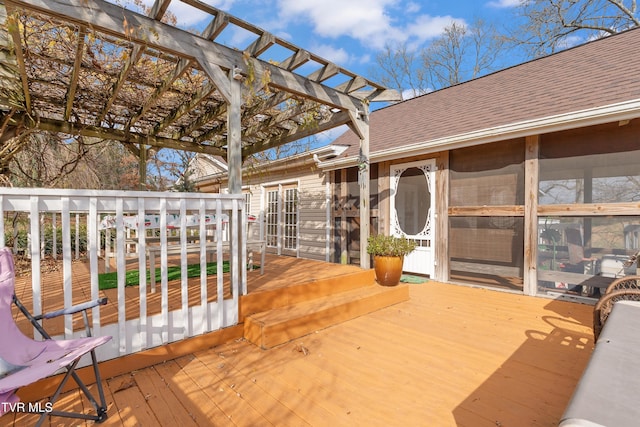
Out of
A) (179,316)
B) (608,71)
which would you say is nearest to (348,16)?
(608,71)

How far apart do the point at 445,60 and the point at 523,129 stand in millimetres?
11821

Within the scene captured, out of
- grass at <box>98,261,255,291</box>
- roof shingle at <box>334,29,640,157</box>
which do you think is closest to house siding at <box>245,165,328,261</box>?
roof shingle at <box>334,29,640,157</box>

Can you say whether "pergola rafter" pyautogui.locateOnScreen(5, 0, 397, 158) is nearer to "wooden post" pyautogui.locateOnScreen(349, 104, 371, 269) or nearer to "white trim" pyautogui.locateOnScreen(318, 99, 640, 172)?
"wooden post" pyautogui.locateOnScreen(349, 104, 371, 269)

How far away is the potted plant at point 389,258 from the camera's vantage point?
4285mm

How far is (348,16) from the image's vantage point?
1105cm

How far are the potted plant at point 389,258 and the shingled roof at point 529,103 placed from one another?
6.05ft

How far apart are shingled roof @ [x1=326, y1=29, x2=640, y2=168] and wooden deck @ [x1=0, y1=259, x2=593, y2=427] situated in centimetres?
248

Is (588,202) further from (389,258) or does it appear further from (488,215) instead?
(389,258)

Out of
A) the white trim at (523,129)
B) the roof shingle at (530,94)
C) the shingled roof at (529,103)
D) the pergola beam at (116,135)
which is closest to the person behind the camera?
the white trim at (523,129)

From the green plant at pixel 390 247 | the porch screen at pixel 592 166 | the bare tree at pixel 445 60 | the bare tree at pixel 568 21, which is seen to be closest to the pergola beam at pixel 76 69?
the green plant at pixel 390 247

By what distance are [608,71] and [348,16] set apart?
8.74m

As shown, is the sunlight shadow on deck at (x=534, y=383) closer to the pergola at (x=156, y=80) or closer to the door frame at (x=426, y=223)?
the door frame at (x=426, y=223)

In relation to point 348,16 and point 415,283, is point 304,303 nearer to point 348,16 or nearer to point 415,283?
point 415,283

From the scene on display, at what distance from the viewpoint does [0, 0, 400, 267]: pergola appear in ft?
9.04
